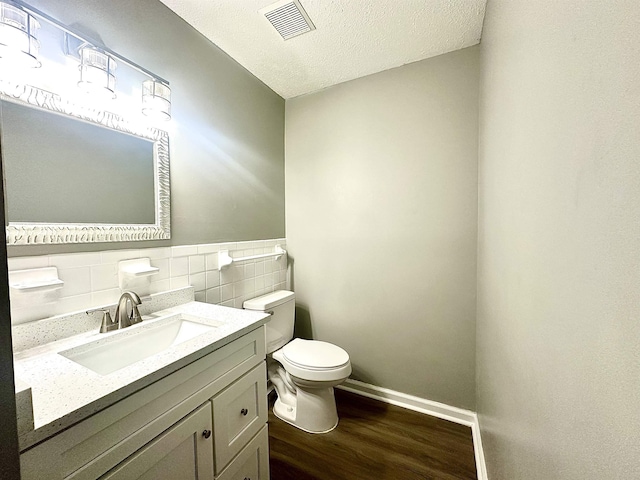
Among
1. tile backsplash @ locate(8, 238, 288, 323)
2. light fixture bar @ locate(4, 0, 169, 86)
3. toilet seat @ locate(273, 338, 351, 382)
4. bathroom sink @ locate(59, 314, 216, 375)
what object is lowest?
toilet seat @ locate(273, 338, 351, 382)

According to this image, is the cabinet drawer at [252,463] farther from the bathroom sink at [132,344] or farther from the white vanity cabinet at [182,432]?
the bathroom sink at [132,344]

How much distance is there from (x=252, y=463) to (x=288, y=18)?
7.11ft

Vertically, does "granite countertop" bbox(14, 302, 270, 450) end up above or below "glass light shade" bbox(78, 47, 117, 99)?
below

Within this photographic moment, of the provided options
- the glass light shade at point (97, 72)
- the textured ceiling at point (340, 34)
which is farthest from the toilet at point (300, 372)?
the textured ceiling at point (340, 34)

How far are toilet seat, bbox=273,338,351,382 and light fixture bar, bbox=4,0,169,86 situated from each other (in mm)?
1671

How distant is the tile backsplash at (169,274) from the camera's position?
932 millimetres

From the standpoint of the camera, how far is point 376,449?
1510 mm

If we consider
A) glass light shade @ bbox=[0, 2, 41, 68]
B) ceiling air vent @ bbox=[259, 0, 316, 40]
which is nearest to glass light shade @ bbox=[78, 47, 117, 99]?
glass light shade @ bbox=[0, 2, 41, 68]

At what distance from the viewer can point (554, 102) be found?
0.53 metres

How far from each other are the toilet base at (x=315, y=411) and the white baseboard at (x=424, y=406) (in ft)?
1.21

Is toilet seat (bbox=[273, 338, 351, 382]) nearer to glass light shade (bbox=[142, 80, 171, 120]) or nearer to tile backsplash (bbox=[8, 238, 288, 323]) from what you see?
tile backsplash (bbox=[8, 238, 288, 323])

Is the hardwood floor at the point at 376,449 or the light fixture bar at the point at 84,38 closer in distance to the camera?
the light fixture bar at the point at 84,38

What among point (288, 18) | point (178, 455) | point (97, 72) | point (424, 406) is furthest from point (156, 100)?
point (424, 406)

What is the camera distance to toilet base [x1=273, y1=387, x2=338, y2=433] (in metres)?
1.65
